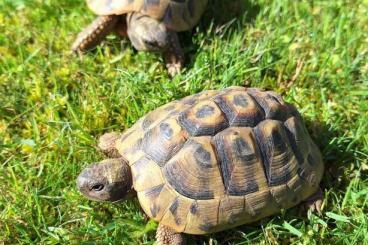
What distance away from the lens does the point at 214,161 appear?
9.21 feet

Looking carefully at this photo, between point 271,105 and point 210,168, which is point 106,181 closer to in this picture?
point 210,168

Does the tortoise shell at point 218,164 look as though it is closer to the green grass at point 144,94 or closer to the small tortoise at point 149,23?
the green grass at point 144,94

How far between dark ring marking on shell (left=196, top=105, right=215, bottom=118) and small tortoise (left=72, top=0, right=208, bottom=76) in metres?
1.14

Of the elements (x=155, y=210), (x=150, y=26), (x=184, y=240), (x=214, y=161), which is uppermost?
(x=150, y=26)

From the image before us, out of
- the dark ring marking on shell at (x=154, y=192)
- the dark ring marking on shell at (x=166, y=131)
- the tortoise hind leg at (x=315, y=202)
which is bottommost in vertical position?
the tortoise hind leg at (x=315, y=202)

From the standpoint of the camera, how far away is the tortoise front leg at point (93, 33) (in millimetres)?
4062

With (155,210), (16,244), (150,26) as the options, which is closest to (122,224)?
(155,210)

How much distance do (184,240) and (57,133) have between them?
50.2 inches

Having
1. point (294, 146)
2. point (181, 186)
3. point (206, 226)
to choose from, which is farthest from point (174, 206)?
point (294, 146)

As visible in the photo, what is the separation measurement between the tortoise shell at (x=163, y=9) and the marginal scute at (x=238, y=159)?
5.15ft

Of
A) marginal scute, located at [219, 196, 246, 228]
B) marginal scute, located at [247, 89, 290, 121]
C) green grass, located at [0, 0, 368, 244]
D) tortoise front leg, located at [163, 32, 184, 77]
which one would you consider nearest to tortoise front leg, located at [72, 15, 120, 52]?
green grass, located at [0, 0, 368, 244]

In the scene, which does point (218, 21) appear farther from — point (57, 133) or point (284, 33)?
point (57, 133)

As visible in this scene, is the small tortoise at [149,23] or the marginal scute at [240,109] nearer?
the marginal scute at [240,109]

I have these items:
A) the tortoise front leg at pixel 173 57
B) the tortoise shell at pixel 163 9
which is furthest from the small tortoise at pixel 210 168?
the tortoise shell at pixel 163 9
